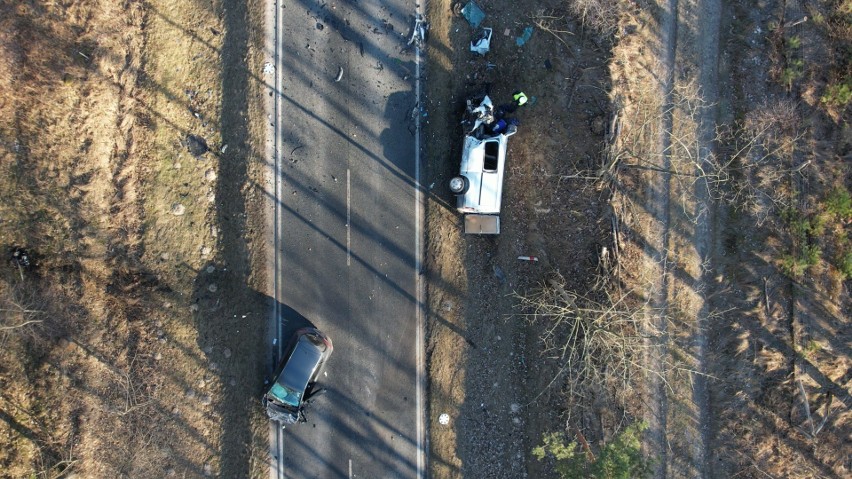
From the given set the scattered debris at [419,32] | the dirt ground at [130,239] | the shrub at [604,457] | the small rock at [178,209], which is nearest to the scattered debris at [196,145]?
the dirt ground at [130,239]

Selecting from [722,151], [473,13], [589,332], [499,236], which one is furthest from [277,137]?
[722,151]

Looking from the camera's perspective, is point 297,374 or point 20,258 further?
point 20,258

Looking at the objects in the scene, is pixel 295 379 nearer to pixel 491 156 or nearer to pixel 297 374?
pixel 297 374

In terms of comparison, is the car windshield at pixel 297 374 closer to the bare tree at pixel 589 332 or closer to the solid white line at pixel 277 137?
the solid white line at pixel 277 137

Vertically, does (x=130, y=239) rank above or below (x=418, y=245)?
below

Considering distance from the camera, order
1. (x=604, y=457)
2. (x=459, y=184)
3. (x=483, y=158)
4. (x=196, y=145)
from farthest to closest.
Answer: (x=196, y=145) < (x=483, y=158) < (x=459, y=184) < (x=604, y=457)

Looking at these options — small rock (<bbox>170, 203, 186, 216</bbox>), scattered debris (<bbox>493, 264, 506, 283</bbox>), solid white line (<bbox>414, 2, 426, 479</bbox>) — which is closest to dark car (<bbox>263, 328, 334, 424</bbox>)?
solid white line (<bbox>414, 2, 426, 479</bbox>)
